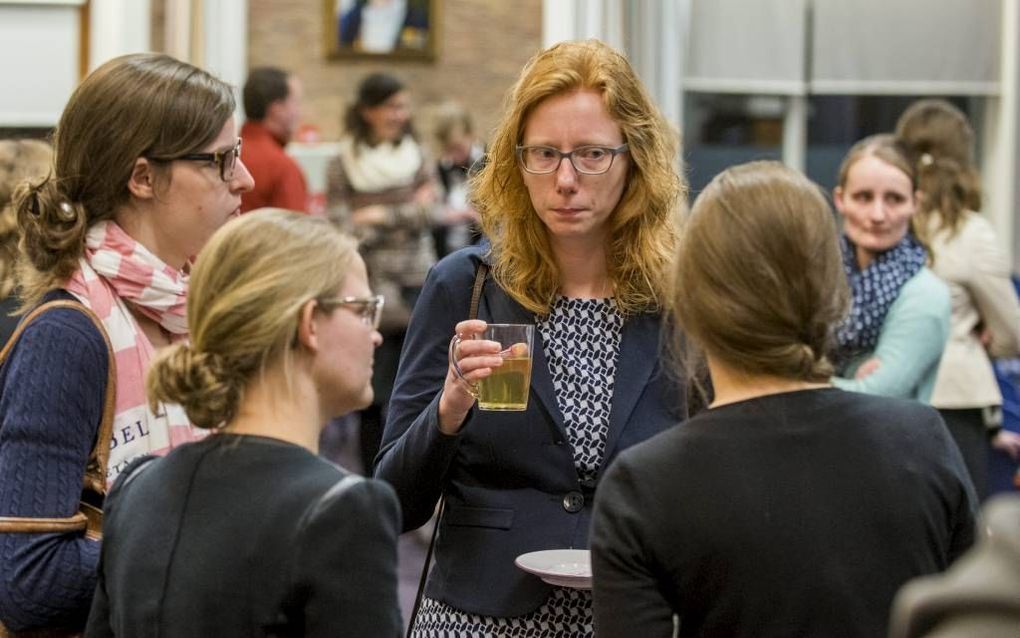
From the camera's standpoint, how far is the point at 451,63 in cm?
1127

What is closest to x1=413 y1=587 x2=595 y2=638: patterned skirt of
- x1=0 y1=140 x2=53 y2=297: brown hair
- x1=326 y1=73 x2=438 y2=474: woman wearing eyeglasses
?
x1=0 y1=140 x2=53 y2=297: brown hair

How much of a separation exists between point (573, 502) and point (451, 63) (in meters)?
9.21

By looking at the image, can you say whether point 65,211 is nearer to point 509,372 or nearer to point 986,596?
point 509,372

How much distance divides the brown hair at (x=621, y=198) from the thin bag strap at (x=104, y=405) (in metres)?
0.66

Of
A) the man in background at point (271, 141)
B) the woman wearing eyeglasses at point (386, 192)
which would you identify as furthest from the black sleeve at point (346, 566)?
the woman wearing eyeglasses at point (386, 192)

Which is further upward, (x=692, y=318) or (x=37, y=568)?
(x=692, y=318)

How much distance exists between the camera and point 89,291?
224cm

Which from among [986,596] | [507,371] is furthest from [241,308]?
[986,596]

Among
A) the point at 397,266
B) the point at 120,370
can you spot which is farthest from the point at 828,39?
the point at 120,370

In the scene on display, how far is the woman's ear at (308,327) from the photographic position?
5.79 feet

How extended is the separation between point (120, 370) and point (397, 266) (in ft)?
16.3

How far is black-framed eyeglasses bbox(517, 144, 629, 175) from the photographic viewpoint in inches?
96.2

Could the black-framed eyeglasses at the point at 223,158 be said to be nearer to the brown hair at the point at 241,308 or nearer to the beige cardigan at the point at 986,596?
the brown hair at the point at 241,308

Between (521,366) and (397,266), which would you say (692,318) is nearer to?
(521,366)
